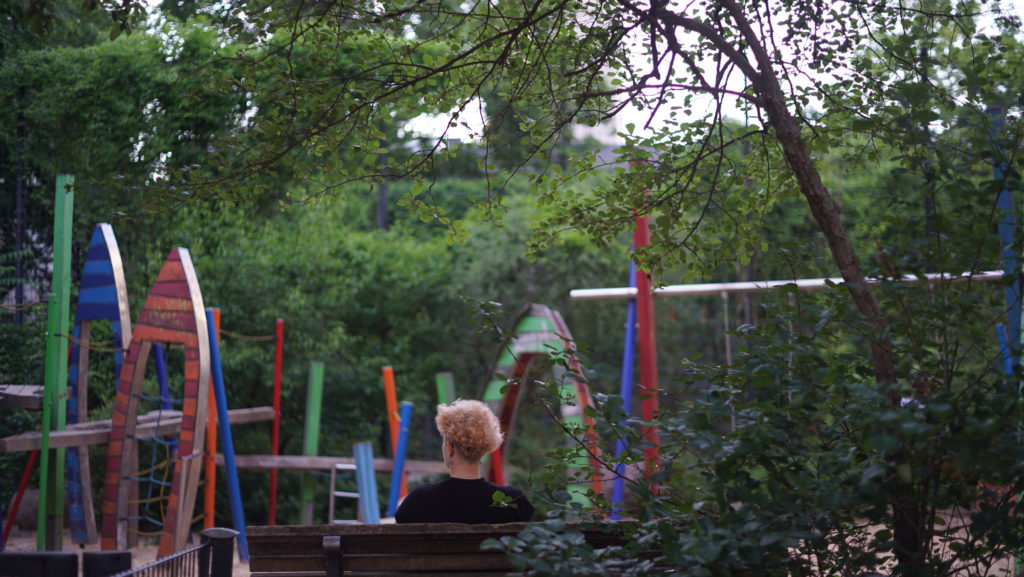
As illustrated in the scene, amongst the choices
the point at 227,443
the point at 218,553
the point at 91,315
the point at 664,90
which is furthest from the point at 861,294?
the point at 91,315

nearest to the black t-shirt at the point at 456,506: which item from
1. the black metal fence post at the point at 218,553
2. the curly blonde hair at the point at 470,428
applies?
the curly blonde hair at the point at 470,428

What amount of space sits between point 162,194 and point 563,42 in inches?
57.9

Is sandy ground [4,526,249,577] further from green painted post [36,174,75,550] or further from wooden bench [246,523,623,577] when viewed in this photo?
wooden bench [246,523,623,577]

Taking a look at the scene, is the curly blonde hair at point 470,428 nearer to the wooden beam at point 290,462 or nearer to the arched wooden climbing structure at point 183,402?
the arched wooden climbing structure at point 183,402

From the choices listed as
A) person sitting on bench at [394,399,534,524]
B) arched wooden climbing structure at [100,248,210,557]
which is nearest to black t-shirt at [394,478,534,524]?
person sitting on bench at [394,399,534,524]

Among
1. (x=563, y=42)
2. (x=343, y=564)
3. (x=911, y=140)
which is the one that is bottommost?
(x=343, y=564)

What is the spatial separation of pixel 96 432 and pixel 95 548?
1.56 meters

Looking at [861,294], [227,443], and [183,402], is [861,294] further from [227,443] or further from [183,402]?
[227,443]

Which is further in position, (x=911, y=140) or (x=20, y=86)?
(x=20, y=86)

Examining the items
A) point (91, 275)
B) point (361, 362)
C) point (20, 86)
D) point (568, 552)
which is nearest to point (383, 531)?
point (568, 552)

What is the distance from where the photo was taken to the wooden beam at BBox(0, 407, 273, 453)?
242 inches

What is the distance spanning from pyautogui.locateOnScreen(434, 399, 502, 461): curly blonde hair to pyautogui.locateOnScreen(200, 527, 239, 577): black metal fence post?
77 cm

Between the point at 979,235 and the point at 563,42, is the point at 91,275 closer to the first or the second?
the point at 563,42

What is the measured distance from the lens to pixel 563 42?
3584 millimetres
